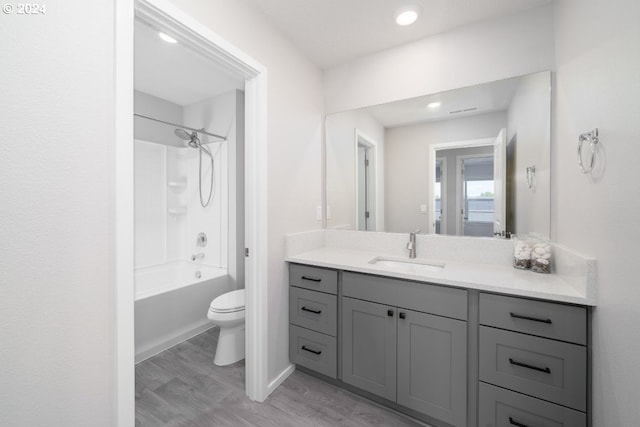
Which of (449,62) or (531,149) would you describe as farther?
(449,62)

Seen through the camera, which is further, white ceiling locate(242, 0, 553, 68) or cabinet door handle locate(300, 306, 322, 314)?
cabinet door handle locate(300, 306, 322, 314)

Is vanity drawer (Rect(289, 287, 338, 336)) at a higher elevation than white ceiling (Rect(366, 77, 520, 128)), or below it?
below

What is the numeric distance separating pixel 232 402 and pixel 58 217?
4.94 ft

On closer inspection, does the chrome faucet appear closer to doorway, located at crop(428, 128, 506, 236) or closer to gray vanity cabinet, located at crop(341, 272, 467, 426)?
doorway, located at crop(428, 128, 506, 236)

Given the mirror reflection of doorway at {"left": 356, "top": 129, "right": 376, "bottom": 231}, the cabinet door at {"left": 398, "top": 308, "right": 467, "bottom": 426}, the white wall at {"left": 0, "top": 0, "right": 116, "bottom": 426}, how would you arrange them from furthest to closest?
the mirror reflection of doorway at {"left": 356, "top": 129, "right": 376, "bottom": 231} < the cabinet door at {"left": 398, "top": 308, "right": 467, "bottom": 426} < the white wall at {"left": 0, "top": 0, "right": 116, "bottom": 426}

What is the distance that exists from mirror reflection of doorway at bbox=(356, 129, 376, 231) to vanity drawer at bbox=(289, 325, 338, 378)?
3.12 feet

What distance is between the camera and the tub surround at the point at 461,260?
114cm

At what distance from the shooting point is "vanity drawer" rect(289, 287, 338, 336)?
173cm

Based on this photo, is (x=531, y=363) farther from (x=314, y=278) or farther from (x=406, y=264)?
(x=314, y=278)

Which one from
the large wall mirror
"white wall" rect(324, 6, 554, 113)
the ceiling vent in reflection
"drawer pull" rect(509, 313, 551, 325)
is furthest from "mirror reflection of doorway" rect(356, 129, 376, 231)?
"drawer pull" rect(509, 313, 551, 325)

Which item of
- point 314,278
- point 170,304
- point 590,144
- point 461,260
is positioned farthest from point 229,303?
point 590,144

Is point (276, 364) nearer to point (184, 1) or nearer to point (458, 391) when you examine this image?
point (458, 391)

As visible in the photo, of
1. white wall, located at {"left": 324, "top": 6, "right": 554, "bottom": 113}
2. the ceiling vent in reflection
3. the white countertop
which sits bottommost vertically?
the white countertop

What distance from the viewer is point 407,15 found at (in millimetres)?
1649
